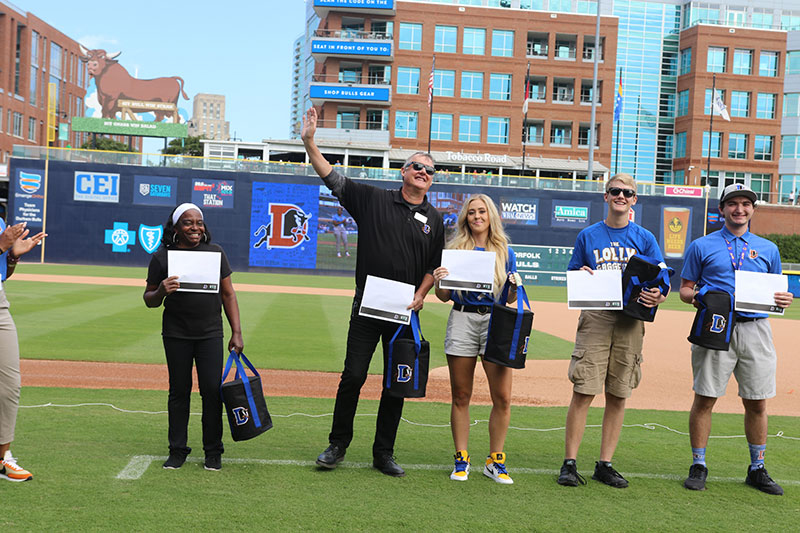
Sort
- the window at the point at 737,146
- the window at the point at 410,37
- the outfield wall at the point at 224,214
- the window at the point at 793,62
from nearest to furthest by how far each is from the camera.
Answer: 1. the outfield wall at the point at 224,214
2. the window at the point at 410,37
3. the window at the point at 737,146
4. the window at the point at 793,62

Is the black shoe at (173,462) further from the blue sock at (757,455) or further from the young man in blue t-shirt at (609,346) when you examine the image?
the blue sock at (757,455)

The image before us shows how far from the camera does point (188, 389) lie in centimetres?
545

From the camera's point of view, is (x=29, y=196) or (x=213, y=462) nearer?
(x=213, y=462)

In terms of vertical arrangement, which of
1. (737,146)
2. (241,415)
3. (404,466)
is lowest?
(404,466)

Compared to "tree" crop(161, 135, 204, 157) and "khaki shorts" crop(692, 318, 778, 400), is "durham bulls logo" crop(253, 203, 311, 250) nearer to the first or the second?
"khaki shorts" crop(692, 318, 778, 400)

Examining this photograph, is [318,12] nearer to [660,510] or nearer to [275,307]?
[275,307]

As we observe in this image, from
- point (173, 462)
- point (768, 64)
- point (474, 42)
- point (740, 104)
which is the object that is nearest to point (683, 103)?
point (740, 104)

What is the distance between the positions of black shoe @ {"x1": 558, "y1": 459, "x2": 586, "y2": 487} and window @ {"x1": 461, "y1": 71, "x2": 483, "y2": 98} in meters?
54.5

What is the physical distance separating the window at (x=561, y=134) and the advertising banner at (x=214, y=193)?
29.3 m

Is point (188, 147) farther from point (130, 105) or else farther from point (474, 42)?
point (474, 42)

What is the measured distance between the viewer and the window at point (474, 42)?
57.8m

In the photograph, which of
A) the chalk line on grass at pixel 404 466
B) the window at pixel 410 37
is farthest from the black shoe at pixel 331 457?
the window at pixel 410 37

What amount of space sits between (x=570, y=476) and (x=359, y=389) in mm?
1664

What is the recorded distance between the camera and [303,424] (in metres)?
7.15
